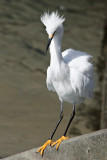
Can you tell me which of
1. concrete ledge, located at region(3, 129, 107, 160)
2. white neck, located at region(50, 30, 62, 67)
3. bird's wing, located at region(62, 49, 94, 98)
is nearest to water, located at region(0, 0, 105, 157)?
concrete ledge, located at region(3, 129, 107, 160)

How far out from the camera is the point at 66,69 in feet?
12.5

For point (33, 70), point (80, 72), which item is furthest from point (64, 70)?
point (33, 70)

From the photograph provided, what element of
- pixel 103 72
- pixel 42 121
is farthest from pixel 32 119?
pixel 103 72

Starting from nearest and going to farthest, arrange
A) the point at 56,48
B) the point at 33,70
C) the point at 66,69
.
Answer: the point at 56,48 → the point at 66,69 → the point at 33,70

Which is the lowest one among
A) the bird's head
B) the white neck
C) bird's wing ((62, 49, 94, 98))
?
bird's wing ((62, 49, 94, 98))

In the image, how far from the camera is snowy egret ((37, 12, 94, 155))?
3.69 metres

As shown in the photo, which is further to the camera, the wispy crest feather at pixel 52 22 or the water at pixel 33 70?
the water at pixel 33 70

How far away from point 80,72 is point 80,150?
2.73 feet

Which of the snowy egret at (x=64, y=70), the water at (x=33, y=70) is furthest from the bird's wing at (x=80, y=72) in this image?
the water at (x=33, y=70)

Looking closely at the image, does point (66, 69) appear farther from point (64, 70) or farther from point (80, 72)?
point (80, 72)

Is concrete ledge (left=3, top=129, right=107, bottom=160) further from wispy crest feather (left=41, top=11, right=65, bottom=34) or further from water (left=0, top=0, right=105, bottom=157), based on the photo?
water (left=0, top=0, right=105, bottom=157)

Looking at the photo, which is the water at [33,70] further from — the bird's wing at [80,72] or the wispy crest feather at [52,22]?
the wispy crest feather at [52,22]

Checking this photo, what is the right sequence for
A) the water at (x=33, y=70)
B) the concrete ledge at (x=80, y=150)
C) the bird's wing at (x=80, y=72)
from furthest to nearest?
the water at (x=33, y=70)
the bird's wing at (x=80, y=72)
the concrete ledge at (x=80, y=150)

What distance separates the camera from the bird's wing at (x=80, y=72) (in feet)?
12.6
